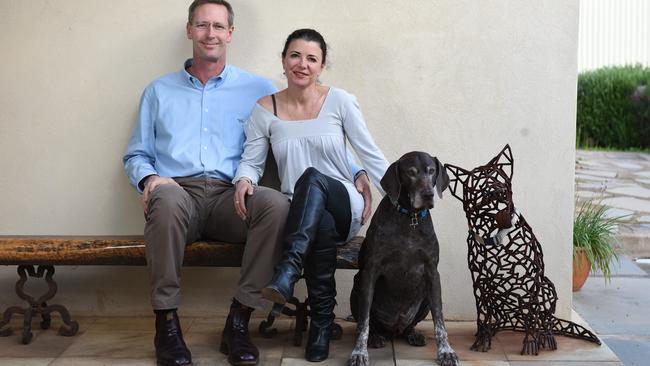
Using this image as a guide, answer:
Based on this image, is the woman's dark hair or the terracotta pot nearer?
the woman's dark hair

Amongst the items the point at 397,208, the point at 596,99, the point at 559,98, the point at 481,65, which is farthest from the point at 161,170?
the point at 596,99

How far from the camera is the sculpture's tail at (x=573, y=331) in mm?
3473

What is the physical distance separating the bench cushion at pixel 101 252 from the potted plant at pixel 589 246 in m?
1.53

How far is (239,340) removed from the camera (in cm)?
323

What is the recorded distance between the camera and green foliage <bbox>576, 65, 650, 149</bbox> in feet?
33.9

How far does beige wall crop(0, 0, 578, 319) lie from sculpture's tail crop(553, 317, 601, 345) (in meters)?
0.26

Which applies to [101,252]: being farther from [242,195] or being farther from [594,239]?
[594,239]

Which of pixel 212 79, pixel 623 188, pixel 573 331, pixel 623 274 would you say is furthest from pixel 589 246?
pixel 623 188

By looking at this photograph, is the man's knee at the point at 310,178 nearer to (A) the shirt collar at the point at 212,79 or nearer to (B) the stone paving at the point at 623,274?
(A) the shirt collar at the point at 212,79

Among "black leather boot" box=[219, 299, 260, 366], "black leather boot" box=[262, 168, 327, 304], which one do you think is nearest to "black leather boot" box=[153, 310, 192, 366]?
"black leather boot" box=[219, 299, 260, 366]

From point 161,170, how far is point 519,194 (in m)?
1.64

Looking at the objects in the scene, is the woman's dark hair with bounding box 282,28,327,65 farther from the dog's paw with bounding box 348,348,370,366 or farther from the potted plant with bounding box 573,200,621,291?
the potted plant with bounding box 573,200,621,291

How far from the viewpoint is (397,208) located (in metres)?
3.14

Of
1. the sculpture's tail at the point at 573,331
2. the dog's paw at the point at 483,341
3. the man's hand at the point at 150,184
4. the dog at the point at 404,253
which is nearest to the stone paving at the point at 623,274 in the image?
the sculpture's tail at the point at 573,331
